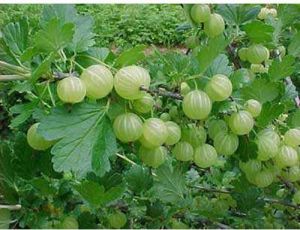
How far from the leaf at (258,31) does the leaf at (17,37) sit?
35cm

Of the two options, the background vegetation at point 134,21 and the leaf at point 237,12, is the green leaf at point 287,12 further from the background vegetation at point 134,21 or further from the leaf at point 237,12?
the background vegetation at point 134,21

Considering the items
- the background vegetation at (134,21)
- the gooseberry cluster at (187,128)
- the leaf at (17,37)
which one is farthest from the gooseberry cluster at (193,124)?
the background vegetation at (134,21)

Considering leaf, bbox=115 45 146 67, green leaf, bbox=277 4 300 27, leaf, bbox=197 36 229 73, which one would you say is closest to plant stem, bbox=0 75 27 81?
leaf, bbox=115 45 146 67

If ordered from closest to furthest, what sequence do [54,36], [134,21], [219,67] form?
[54,36] → [219,67] → [134,21]

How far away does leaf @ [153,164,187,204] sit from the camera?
875 mm

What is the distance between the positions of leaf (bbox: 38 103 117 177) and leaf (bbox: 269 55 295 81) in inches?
12.5

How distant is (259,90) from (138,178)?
0.23 meters

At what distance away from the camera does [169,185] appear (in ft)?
2.87

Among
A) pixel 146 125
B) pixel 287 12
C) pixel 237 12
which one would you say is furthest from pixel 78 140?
pixel 287 12

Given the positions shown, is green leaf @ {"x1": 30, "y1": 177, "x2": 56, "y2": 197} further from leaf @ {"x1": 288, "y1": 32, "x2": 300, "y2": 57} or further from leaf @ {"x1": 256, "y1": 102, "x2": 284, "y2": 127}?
leaf @ {"x1": 288, "y1": 32, "x2": 300, "y2": 57}

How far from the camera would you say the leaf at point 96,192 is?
2.44ft

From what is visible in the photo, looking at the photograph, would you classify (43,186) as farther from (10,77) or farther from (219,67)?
(219,67)

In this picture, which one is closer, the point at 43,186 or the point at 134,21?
the point at 43,186

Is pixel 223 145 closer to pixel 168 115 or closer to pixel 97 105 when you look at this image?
pixel 168 115
